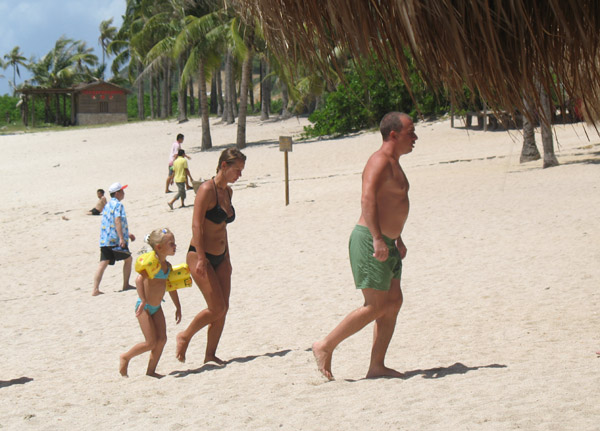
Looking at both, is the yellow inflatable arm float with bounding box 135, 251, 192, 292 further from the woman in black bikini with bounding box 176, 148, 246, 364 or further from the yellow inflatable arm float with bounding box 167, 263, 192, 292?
the woman in black bikini with bounding box 176, 148, 246, 364

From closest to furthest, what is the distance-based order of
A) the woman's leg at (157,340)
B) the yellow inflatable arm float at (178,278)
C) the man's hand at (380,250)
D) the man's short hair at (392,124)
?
the man's hand at (380,250)
the man's short hair at (392,124)
the woman's leg at (157,340)
the yellow inflatable arm float at (178,278)

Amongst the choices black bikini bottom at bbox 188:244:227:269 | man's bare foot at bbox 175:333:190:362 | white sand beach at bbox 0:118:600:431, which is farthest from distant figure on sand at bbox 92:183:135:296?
black bikini bottom at bbox 188:244:227:269

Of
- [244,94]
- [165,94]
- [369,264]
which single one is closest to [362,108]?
[244,94]

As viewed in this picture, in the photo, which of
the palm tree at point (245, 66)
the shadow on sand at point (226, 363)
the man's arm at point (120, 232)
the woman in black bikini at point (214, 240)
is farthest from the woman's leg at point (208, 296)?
the palm tree at point (245, 66)

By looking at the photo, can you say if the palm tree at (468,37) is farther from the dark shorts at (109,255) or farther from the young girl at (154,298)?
the dark shorts at (109,255)

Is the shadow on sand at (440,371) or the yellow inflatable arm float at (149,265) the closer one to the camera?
the shadow on sand at (440,371)

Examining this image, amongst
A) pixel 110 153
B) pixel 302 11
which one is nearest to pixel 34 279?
pixel 302 11

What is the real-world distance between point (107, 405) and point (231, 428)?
1.07 metres

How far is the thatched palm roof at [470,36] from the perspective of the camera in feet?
9.31

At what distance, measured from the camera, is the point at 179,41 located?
1035 inches

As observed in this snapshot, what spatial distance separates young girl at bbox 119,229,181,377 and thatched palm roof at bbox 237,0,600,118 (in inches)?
91.5

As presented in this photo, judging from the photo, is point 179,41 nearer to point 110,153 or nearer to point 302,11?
point 110,153

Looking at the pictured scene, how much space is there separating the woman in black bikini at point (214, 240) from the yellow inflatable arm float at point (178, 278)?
187 millimetres

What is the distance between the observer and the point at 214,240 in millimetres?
5316
